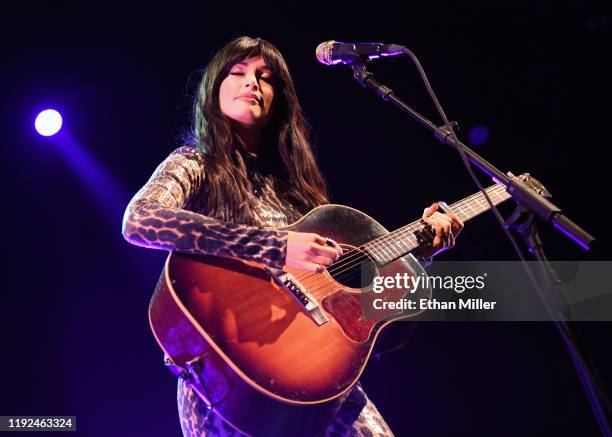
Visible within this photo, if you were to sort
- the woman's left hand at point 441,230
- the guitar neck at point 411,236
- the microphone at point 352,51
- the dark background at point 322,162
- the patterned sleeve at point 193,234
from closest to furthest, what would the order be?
the patterned sleeve at point 193,234
the microphone at point 352,51
the guitar neck at point 411,236
the woman's left hand at point 441,230
the dark background at point 322,162

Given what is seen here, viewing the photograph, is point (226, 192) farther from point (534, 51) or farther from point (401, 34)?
point (534, 51)

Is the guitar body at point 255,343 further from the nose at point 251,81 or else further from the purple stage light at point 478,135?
the purple stage light at point 478,135

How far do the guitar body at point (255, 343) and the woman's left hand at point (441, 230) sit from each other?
2.02ft

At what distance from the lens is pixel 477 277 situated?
462cm

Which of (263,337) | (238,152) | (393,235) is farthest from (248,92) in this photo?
(263,337)

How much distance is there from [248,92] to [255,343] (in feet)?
4.17

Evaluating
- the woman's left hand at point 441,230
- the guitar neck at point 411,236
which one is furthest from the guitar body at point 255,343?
the woman's left hand at point 441,230

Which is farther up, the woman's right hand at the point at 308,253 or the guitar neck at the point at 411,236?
the guitar neck at the point at 411,236

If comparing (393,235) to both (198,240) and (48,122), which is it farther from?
(48,122)

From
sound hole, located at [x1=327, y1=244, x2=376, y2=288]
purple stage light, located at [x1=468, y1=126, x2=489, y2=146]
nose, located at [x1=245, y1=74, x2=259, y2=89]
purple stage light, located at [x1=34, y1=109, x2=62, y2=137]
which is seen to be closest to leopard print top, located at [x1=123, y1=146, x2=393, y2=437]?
sound hole, located at [x1=327, y1=244, x2=376, y2=288]

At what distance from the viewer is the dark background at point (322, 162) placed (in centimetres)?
374

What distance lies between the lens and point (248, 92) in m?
2.57

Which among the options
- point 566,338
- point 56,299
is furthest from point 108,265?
point 566,338

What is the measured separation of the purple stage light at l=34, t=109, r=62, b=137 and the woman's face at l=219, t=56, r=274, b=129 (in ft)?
5.94
